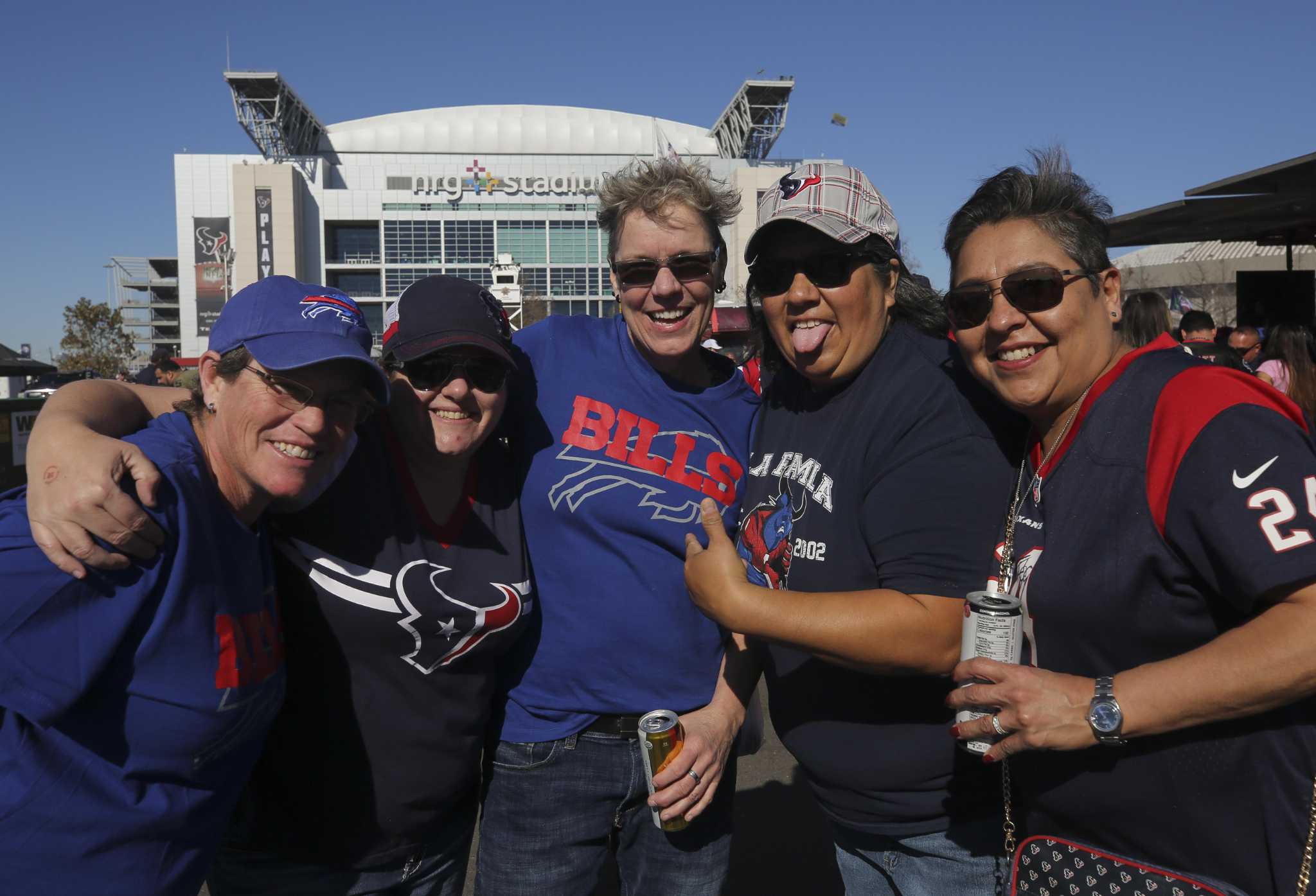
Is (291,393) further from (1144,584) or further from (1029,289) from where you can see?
(1144,584)

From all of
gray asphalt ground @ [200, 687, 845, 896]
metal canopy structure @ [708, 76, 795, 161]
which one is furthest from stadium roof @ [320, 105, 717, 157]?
gray asphalt ground @ [200, 687, 845, 896]

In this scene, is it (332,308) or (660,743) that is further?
(660,743)

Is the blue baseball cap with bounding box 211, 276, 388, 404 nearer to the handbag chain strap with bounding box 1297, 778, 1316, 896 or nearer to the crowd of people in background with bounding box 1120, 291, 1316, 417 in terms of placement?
the handbag chain strap with bounding box 1297, 778, 1316, 896

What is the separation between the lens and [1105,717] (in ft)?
5.34

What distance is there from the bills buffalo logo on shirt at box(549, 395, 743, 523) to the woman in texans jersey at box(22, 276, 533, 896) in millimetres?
309

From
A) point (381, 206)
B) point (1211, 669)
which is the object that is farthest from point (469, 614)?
point (381, 206)

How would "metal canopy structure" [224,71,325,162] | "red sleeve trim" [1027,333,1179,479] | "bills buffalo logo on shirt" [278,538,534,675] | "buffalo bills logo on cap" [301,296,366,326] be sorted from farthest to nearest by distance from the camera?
"metal canopy structure" [224,71,325,162]
"bills buffalo logo on shirt" [278,538,534,675]
"buffalo bills logo on cap" [301,296,366,326]
"red sleeve trim" [1027,333,1179,479]

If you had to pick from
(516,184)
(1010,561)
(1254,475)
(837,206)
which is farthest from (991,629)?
(516,184)

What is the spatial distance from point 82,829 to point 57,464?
722 millimetres

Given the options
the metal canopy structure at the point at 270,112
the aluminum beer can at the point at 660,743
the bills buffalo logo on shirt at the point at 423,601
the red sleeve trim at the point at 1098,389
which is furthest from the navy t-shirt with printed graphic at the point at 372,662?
the metal canopy structure at the point at 270,112

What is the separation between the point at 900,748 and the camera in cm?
207

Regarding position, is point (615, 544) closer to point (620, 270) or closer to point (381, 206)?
point (620, 270)

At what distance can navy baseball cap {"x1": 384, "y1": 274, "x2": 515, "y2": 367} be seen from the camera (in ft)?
7.29

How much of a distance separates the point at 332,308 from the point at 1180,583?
6.17 ft
